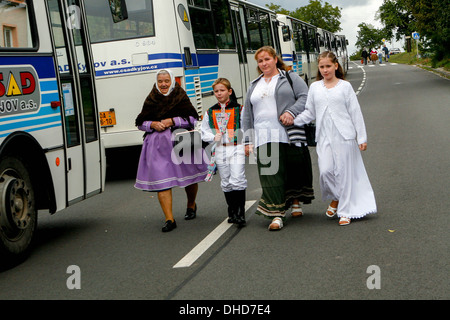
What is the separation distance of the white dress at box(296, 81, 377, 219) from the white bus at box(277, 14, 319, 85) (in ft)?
49.5

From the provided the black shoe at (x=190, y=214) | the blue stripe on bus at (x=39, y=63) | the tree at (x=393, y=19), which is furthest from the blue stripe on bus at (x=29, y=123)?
the tree at (x=393, y=19)

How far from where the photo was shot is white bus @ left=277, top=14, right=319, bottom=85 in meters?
24.0

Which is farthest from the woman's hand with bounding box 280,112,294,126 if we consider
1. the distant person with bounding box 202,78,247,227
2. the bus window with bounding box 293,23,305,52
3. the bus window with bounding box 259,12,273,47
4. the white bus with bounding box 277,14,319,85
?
the bus window with bounding box 293,23,305,52

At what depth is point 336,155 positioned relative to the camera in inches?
288

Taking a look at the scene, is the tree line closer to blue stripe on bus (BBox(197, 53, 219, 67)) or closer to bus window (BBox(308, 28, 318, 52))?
bus window (BBox(308, 28, 318, 52))

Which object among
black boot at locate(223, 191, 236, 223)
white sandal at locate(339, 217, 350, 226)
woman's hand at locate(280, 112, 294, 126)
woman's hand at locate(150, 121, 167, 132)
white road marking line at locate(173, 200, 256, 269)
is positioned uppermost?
woman's hand at locate(150, 121, 167, 132)

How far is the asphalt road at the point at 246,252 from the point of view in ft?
16.9

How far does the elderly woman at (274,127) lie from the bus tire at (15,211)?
2265 millimetres

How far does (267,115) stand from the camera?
23.7 ft

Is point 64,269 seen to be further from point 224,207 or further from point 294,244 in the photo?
point 224,207

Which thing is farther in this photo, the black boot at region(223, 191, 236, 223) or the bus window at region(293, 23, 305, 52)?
the bus window at region(293, 23, 305, 52)

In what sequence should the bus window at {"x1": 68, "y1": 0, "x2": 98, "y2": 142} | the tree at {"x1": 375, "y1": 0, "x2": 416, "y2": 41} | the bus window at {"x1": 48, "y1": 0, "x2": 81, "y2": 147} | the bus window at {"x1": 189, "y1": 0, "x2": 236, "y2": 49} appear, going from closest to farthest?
the bus window at {"x1": 48, "y1": 0, "x2": 81, "y2": 147} → the bus window at {"x1": 68, "y1": 0, "x2": 98, "y2": 142} → the bus window at {"x1": 189, "y1": 0, "x2": 236, "y2": 49} → the tree at {"x1": 375, "y1": 0, "x2": 416, "y2": 41}
